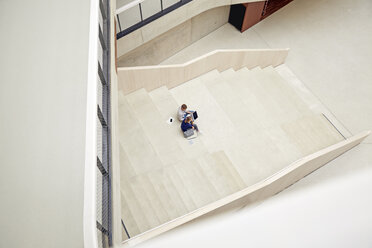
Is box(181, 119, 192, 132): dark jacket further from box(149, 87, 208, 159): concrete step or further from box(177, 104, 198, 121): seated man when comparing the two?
box(149, 87, 208, 159): concrete step

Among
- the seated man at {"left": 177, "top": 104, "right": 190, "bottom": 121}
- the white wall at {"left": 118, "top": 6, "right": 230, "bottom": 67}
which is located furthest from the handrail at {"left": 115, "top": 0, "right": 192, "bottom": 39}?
the seated man at {"left": 177, "top": 104, "right": 190, "bottom": 121}

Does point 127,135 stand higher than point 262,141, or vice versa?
point 127,135

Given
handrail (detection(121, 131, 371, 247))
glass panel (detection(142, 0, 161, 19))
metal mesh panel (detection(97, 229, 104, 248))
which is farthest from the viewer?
glass panel (detection(142, 0, 161, 19))

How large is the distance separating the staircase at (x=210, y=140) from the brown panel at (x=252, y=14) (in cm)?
160

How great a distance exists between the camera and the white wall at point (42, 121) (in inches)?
109

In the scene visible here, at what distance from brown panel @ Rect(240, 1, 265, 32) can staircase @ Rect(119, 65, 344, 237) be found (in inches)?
62.9

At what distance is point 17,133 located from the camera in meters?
3.03

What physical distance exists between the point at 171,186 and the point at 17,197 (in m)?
2.84

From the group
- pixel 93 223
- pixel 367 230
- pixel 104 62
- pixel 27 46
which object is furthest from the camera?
pixel 104 62

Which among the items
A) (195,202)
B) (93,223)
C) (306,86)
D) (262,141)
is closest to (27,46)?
(93,223)

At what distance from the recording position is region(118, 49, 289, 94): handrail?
19.3 feet

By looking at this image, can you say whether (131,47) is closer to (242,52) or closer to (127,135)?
(127,135)

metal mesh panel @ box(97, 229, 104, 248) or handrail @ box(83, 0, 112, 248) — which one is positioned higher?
handrail @ box(83, 0, 112, 248)

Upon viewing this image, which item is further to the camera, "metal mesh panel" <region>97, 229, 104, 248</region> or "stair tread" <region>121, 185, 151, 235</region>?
"stair tread" <region>121, 185, 151, 235</region>
